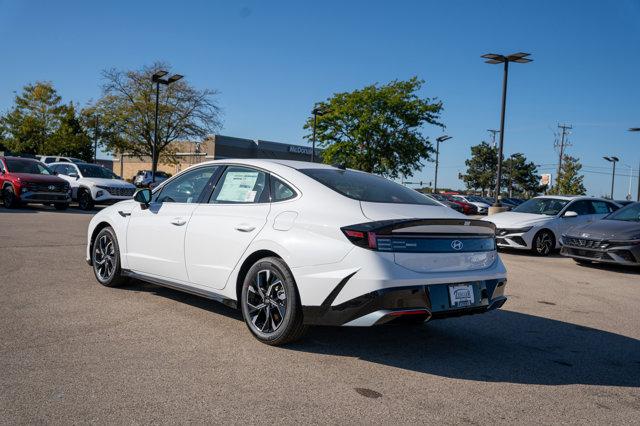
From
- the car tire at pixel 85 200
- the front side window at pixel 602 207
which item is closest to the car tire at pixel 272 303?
the front side window at pixel 602 207

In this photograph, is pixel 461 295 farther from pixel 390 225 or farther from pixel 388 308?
pixel 390 225

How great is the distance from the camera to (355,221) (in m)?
4.30

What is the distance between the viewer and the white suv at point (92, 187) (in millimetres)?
20484

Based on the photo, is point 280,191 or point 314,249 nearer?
point 314,249

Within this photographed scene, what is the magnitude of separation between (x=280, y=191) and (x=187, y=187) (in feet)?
4.50

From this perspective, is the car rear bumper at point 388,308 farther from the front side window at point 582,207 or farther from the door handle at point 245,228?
the front side window at point 582,207

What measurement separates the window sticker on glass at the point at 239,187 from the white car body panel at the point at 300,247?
0.10m

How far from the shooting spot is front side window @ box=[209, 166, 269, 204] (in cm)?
514

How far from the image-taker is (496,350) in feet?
16.4

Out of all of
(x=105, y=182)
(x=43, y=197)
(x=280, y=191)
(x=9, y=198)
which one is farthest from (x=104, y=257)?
(x=105, y=182)

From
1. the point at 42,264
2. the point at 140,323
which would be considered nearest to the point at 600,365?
the point at 140,323

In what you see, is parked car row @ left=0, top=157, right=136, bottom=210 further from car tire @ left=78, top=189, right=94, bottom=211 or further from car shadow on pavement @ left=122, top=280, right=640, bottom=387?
car shadow on pavement @ left=122, top=280, right=640, bottom=387

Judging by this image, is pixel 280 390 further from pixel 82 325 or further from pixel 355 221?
pixel 82 325

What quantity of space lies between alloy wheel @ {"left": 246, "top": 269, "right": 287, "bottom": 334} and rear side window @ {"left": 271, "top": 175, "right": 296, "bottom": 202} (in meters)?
0.64
